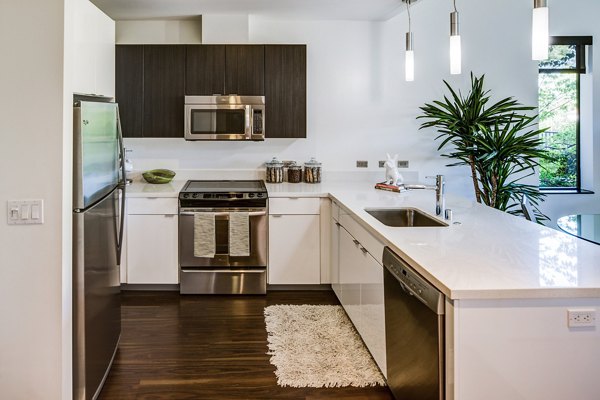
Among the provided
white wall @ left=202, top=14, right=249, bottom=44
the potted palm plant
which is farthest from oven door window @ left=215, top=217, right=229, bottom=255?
the potted palm plant

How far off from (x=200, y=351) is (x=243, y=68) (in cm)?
258

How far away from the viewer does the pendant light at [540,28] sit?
205 cm

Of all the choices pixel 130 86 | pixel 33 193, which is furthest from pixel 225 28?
pixel 33 193

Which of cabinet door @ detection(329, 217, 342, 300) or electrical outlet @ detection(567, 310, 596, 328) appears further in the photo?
cabinet door @ detection(329, 217, 342, 300)

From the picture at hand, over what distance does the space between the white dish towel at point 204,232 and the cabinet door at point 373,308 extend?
1.61 metres

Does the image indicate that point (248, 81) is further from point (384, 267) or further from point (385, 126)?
point (384, 267)

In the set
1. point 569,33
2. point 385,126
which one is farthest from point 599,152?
point 385,126

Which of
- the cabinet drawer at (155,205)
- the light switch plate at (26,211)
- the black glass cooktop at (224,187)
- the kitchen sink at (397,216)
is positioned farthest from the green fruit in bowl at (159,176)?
the light switch plate at (26,211)

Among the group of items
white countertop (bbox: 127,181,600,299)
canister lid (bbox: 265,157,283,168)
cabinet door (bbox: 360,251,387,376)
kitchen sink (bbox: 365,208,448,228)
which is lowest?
cabinet door (bbox: 360,251,387,376)

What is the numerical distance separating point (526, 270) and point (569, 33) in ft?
13.9

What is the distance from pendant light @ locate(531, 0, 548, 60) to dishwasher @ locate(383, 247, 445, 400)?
3.43 ft

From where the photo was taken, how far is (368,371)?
2.91m

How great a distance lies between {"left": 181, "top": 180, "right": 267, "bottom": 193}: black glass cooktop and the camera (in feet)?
14.2

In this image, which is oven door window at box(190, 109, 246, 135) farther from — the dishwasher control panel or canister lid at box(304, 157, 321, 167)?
the dishwasher control panel
